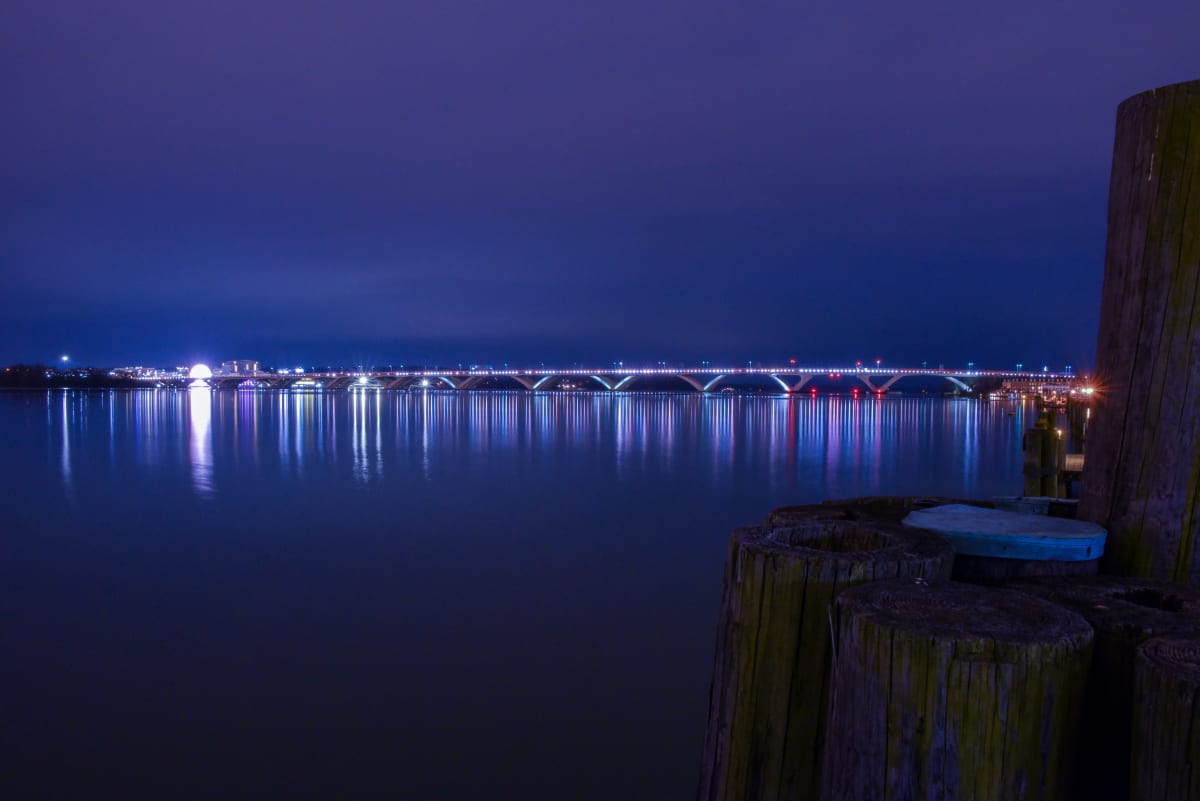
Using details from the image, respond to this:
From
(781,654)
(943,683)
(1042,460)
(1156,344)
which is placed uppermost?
(1156,344)

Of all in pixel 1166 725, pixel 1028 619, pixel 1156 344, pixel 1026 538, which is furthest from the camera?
pixel 1156 344

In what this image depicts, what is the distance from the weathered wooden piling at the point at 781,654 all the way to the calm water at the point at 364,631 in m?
3.52

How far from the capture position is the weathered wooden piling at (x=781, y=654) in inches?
79.4

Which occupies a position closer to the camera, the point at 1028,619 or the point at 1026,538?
the point at 1028,619

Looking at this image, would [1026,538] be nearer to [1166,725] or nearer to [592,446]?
[1166,725]

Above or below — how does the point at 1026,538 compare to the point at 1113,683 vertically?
above

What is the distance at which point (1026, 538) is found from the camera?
7.60 ft

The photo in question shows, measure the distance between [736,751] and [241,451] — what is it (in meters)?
28.6

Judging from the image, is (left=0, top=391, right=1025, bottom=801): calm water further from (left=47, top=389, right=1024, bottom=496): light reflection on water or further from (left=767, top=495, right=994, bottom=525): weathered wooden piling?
(left=767, top=495, right=994, bottom=525): weathered wooden piling

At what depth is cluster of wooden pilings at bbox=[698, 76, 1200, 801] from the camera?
1532 millimetres

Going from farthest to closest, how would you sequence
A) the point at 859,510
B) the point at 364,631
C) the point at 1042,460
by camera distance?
the point at 1042,460
the point at 364,631
the point at 859,510

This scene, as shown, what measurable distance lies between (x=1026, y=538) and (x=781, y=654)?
81cm

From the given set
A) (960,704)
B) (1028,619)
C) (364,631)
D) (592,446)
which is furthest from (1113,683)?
(592,446)

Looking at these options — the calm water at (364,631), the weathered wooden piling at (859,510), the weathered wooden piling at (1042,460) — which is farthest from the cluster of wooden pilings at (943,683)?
the weathered wooden piling at (1042,460)
